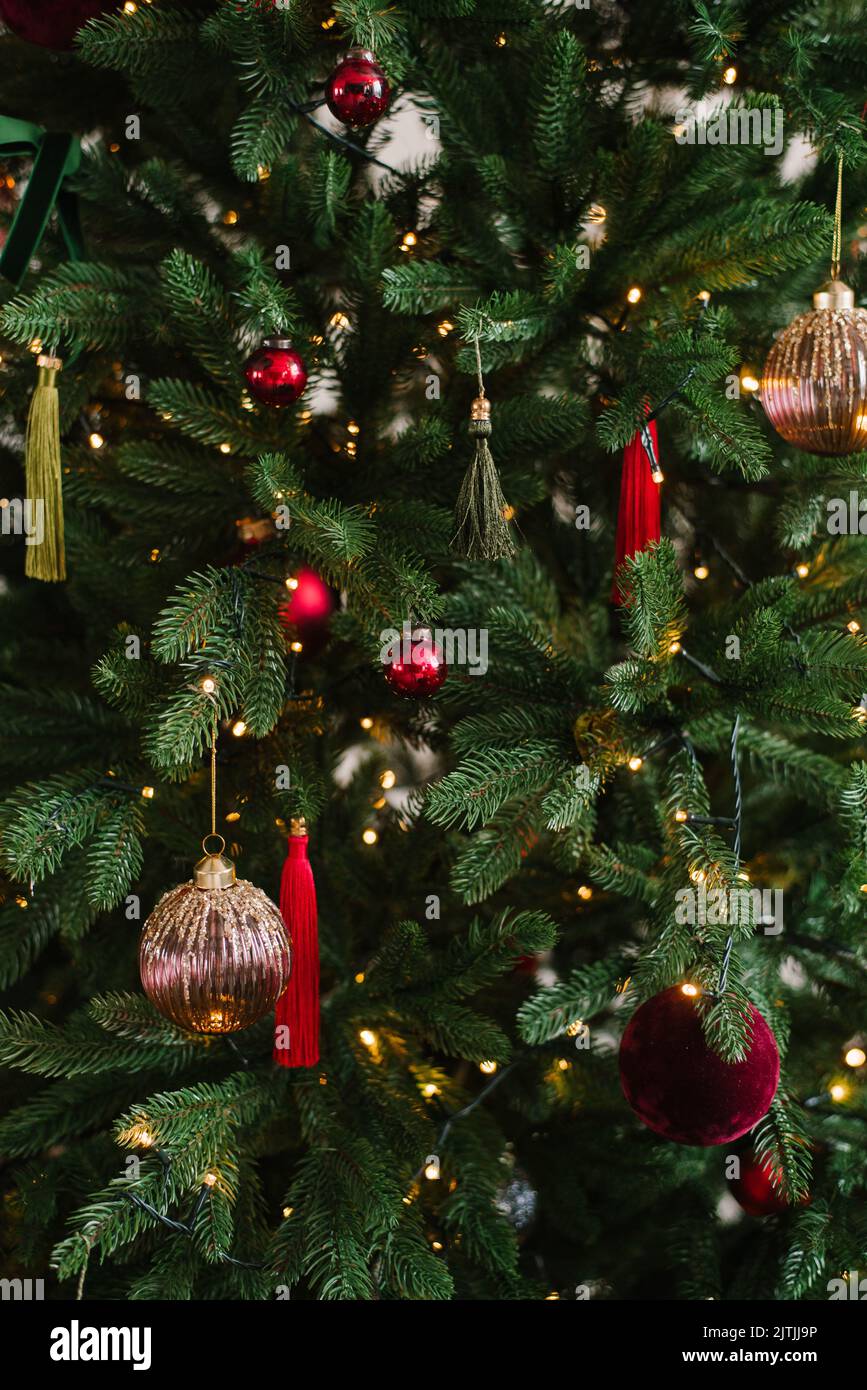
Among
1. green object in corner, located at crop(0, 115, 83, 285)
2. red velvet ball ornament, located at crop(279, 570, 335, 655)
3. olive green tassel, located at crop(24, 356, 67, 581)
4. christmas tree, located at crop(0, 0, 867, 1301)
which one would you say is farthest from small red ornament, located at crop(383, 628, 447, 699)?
green object in corner, located at crop(0, 115, 83, 285)

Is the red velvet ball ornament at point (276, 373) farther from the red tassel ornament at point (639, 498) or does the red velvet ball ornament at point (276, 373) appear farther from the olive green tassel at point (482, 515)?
the red tassel ornament at point (639, 498)

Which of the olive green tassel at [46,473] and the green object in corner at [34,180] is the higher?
the green object in corner at [34,180]

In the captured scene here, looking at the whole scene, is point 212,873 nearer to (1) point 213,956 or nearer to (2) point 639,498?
(1) point 213,956


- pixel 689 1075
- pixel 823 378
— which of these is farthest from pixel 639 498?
pixel 689 1075

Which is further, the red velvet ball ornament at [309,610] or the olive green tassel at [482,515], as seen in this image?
the red velvet ball ornament at [309,610]

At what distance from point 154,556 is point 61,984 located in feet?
1.32

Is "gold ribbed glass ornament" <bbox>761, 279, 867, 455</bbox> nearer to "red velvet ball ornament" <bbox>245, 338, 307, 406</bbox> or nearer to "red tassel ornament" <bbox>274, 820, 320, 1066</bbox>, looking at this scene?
"red velvet ball ornament" <bbox>245, 338, 307, 406</bbox>

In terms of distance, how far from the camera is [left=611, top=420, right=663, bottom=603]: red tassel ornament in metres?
0.86

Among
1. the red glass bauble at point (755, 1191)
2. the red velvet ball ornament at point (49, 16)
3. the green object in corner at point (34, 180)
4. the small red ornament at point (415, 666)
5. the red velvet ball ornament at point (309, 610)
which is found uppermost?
the red velvet ball ornament at point (49, 16)

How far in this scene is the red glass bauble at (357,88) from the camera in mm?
770

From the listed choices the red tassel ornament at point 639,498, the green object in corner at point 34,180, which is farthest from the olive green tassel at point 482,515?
the green object in corner at point 34,180

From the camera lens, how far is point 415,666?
806 millimetres

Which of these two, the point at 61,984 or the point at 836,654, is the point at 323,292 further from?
the point at 61,984

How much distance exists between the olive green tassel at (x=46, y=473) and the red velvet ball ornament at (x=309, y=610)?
176 millimetres
